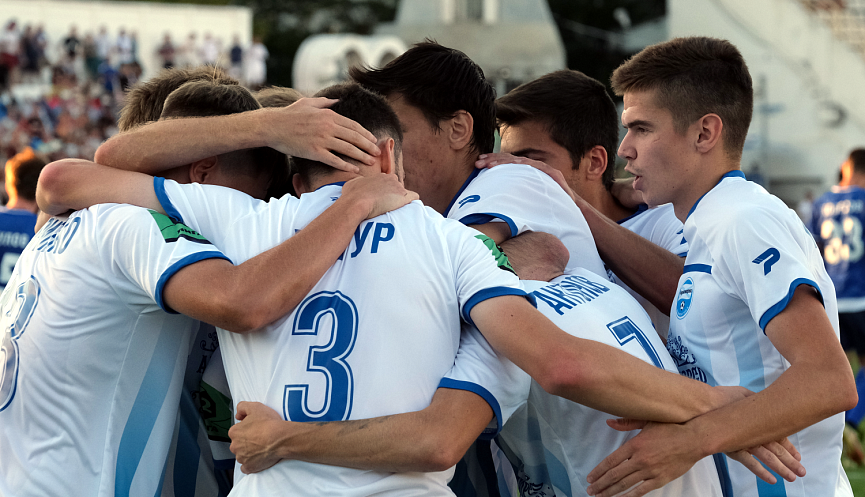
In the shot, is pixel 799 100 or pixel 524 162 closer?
pixel 524 162

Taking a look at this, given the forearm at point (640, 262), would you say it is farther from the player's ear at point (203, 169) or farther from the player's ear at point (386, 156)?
the player's ear at point (203, 169)

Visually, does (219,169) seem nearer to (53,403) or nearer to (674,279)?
(53,403)

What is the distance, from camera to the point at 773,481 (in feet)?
7.84

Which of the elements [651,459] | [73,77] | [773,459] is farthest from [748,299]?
[73,77]

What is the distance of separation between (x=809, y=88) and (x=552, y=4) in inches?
932

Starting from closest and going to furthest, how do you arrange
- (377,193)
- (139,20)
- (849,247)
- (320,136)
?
1. (377,193)
2. (320,136)
3. (849,247)
4. (139,20)

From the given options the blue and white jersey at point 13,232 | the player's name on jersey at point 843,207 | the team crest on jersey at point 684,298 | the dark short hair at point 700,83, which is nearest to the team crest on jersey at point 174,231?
the team crest on jersey at point 684,298

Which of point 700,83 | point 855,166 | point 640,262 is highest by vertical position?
point 700,83

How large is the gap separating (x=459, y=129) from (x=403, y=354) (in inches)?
62.1

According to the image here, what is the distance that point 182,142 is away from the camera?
261 centimetres

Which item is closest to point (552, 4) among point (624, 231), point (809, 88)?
point (809, 88)

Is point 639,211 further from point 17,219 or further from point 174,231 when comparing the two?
point 17,219

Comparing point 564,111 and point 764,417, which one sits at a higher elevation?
point 564,111

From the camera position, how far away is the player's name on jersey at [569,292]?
2.61m
